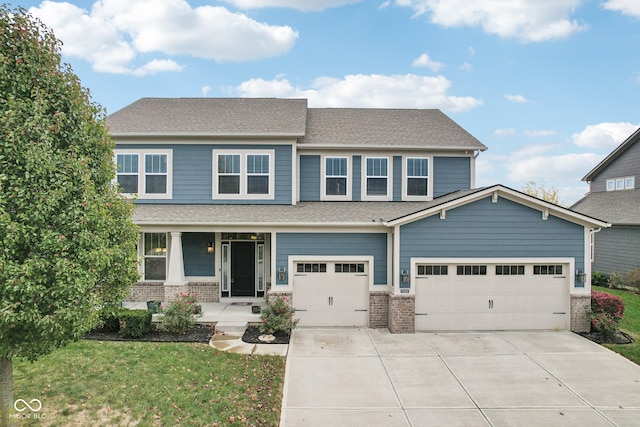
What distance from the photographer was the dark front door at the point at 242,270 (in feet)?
43.0

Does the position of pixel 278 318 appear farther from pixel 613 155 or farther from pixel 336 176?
pixel 613 155

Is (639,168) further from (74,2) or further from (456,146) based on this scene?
(74,2)

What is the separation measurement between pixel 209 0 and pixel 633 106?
920 inches

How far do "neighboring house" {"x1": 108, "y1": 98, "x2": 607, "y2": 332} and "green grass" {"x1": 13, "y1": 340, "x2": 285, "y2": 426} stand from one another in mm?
3096

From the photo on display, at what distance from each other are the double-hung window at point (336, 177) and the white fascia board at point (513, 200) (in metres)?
3.39

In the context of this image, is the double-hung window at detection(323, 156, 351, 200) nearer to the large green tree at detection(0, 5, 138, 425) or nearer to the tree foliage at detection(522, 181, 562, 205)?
the large green tree at detection(0, 5, 138, 425)

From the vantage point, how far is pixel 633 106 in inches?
787

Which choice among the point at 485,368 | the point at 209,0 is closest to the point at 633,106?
the point at 485,368

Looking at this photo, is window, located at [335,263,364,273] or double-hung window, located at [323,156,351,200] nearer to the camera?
window, located at [335,263,364,273]

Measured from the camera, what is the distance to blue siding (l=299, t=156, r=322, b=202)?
43.7 ft

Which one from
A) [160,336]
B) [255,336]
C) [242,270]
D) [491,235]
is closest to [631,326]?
[491,235]

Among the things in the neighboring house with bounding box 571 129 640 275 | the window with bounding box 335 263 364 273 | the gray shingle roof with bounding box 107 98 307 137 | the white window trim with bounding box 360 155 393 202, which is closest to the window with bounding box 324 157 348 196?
the white window trim with bounding box 360 155 393 202

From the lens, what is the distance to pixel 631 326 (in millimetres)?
11062

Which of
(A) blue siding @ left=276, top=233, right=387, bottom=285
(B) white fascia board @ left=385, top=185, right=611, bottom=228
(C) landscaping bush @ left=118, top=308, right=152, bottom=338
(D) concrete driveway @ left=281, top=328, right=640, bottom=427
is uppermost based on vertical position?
(B) white fascia board @ left=385, top=185, right=611, bottom=228
